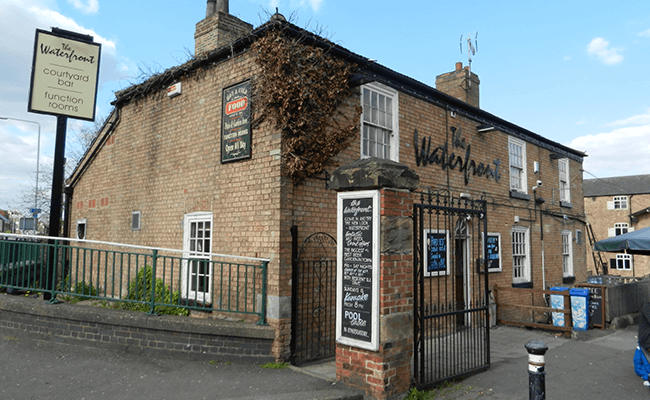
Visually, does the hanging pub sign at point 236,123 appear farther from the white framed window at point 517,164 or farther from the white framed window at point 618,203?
the white framed window at point 618,203

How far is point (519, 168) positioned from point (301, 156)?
9.35 meters

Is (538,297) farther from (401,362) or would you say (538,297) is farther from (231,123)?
(231,123)

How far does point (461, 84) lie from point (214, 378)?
38.7 feet

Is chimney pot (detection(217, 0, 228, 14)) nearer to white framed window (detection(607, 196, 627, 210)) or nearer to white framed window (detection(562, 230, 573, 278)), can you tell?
white framed window (detection(562, 230, 573, 278))

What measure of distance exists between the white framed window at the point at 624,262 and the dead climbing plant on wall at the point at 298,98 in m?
36.3

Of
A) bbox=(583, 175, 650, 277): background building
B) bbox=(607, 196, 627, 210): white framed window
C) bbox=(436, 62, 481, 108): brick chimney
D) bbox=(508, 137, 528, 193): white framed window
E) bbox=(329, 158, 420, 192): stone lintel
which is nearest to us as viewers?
bbox=(329, 158, 420, 192): stone lintel

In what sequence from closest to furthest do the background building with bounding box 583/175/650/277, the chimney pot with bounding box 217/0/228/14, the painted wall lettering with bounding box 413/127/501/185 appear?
1. the chimney pot with bounding box 217/0/228/14
2. the painted wall lettering with bounding box 413/127/501/185
3. the background building with bounding box 583/175/650/277

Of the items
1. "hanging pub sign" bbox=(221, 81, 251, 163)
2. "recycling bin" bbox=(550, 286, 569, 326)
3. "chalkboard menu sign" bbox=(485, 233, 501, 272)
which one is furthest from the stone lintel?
"chalkboard menu sign" bbox=(485, 233, 501, 272)

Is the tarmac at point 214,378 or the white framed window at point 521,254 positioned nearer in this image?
the tarmac at point 214,378

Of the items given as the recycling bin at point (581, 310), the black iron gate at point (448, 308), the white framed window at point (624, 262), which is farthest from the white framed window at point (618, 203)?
the black iron gate at point (448, 308)

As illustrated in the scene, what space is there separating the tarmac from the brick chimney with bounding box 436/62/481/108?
8.91m

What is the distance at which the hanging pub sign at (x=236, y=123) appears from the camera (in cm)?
737

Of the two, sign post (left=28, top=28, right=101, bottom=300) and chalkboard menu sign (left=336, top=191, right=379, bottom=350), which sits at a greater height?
sign post (left=28, top=28, right=101, bottom=300)

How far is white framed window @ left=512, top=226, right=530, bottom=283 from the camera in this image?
12688 mm
